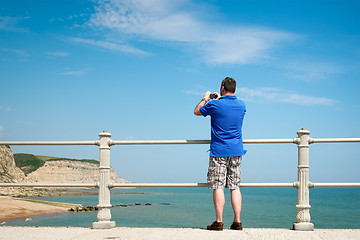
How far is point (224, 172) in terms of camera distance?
4848mm

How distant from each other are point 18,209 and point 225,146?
32.1 m

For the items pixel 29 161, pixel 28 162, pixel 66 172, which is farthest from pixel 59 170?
pixel 29 161

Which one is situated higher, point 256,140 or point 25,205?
point 256,140

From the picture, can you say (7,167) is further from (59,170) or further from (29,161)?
(29,161)

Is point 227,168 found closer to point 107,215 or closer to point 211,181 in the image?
point 211,181

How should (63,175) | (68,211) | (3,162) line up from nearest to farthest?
(68,211) → (3,162) → (63,175)

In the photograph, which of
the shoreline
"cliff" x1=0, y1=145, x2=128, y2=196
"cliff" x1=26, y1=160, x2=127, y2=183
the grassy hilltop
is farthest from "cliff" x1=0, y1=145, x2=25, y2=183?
the grassy hilltop

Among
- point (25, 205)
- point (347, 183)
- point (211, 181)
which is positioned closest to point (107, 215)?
point (211, 181)

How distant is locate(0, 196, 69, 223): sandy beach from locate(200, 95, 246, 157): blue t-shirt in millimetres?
27995

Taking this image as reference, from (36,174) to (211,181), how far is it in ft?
423

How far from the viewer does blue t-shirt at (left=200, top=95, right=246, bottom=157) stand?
483cm

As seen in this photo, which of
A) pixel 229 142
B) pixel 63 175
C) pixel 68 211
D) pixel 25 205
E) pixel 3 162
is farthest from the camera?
pixel 63 175

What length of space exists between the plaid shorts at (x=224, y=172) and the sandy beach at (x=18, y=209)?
27.9m

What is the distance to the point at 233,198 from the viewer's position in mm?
4938
